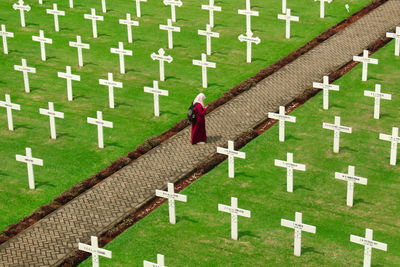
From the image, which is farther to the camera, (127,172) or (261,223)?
(127,172)

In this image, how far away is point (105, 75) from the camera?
115ft

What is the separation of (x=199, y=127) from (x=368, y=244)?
8965 mm

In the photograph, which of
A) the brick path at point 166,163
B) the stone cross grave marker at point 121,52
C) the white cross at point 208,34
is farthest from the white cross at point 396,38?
the stone cross grave marker at point 121,52

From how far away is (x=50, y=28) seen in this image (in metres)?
40.2

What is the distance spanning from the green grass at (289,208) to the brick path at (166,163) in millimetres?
1043

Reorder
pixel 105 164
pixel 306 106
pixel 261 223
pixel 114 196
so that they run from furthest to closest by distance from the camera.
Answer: pixel 306 106 → pixel 105 164 → pixel 114 196 → pixel 261 223

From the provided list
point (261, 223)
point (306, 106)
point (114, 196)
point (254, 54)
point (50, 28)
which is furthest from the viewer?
point (50, 28)

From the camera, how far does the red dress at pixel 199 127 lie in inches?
1128

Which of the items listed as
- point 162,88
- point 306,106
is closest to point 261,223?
point 306,106

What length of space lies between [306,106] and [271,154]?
13.3ft

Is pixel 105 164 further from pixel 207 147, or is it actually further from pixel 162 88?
pixel 162 88

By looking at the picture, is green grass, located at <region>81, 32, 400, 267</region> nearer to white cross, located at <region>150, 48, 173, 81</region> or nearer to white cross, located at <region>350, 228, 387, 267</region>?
white cross, located at <region>350, 228, 387, 267</region>

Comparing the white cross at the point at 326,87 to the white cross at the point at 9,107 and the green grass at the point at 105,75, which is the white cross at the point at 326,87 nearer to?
the green grass at the point at 105,75

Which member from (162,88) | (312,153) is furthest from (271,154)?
(162,88)
